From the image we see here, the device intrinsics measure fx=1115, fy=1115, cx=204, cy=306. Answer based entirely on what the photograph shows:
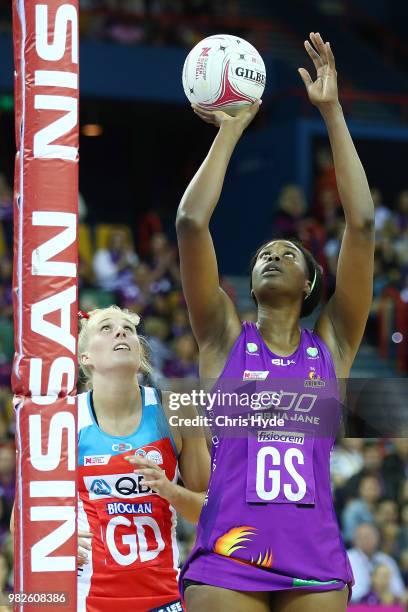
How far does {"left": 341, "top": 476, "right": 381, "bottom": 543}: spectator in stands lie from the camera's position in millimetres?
10203

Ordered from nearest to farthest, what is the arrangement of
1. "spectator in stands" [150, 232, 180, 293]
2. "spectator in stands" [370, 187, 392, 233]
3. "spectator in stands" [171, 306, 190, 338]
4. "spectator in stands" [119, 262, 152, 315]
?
1. "spectator in stands" [171, 306, 190, 338]
2. "spectator in stands" [119, 262, 152, 315]
3. "spectator in stands" [150, 232, 180, 293]
4. "spectator in stands" [370, 187, 392, 233]

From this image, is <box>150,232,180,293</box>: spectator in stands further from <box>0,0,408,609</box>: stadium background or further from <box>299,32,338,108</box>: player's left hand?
<box>299,32,338,108</box>: player's left hand

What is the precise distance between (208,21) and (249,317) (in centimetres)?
682

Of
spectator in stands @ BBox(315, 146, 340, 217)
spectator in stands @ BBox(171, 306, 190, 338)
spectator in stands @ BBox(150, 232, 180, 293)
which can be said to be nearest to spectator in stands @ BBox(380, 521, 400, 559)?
spectator in stands @ BBox(171, 306, 190, 338)

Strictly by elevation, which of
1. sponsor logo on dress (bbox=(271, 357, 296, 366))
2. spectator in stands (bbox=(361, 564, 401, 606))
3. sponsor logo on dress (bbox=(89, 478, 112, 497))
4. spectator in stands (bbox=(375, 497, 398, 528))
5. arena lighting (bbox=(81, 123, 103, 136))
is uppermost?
arena lighting (bbox=(81, 123, 103, 136))

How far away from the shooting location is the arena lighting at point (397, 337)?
14.8 m

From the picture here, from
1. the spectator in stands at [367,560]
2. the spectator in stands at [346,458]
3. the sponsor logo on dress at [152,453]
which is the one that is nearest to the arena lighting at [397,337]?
the spectator in stands at [346,458]

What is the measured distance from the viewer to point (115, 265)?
14.0m

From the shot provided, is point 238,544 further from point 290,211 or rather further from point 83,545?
point 290,211

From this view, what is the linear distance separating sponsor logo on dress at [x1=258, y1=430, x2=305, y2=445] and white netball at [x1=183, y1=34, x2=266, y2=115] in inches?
47.1

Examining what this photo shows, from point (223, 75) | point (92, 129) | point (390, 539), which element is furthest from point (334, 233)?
point (223, 75)

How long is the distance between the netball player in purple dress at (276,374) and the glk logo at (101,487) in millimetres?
1013

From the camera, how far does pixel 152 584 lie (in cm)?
476

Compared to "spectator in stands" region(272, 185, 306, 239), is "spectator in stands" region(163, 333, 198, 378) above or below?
below
